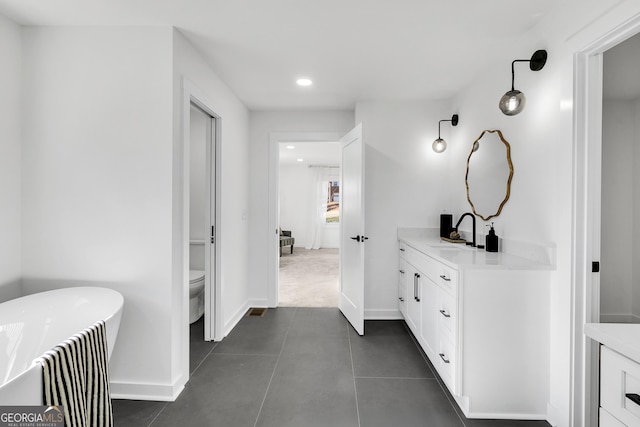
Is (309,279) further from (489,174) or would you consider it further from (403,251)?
(489,174)

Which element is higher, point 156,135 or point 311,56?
point 311,56

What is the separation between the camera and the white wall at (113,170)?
6.81ft

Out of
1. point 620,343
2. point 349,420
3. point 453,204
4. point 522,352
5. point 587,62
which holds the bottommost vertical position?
point 349,420

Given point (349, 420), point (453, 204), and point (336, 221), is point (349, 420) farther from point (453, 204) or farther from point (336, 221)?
point (336, 221)

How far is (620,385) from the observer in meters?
0.92

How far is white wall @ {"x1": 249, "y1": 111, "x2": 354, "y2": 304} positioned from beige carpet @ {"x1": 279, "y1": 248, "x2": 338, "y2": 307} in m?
0.52

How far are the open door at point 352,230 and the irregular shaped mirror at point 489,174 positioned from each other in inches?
40.2

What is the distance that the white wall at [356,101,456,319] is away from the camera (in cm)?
356

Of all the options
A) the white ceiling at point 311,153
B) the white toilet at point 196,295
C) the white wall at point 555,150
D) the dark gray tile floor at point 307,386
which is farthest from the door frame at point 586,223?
the white ceiling at point 311,153

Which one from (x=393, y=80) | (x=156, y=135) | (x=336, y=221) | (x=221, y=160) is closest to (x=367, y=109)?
(x=393, y=80)

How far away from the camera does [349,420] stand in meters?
1.87

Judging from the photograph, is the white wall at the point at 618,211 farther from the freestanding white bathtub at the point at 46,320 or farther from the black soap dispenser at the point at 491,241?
the freestanding white bathtub at the point at 46,320

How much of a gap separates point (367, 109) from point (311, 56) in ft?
4.00

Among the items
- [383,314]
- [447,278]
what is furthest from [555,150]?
[383,314]
